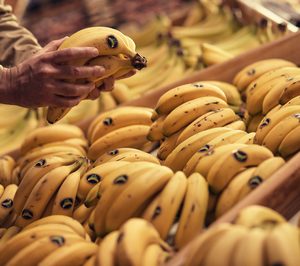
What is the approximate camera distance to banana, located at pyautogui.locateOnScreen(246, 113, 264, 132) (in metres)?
1.93

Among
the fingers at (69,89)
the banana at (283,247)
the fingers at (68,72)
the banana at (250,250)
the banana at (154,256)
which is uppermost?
the fingers at (68,72)

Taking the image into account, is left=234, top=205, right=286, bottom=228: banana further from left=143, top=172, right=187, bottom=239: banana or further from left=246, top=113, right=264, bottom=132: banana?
left=246, top=113, right=264, bottom=132: banana

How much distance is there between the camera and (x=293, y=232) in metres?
1.10

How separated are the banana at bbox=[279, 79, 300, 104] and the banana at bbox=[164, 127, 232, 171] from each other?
259 mm

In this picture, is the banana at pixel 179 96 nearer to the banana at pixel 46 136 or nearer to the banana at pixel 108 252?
the banana at pixel 46 136

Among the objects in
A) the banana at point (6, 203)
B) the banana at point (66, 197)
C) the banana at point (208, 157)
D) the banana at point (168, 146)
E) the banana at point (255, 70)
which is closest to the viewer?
the banana at point (208, 157)

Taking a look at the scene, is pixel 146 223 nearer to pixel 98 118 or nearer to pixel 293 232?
pixel 293 232

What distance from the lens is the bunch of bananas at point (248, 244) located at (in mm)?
1042

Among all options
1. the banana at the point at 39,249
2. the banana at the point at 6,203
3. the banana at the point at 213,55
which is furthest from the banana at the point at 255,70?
the banana at the point at 39,249

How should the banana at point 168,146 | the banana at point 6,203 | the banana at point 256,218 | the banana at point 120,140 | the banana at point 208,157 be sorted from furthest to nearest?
the banana at point 120,140 → the banana at point 168,146 → the banana at point 6,203 → the banana at point 208,157 → the banana at point 256,218

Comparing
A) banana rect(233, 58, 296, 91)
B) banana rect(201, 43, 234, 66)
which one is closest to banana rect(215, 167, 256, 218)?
banana rect(233, 58, 296, 91)

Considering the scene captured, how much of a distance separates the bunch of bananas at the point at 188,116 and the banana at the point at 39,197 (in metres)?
0.42

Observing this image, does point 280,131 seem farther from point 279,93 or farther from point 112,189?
point 112,189

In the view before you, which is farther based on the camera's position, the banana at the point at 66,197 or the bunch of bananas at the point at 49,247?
the banana at the point at 66,197
